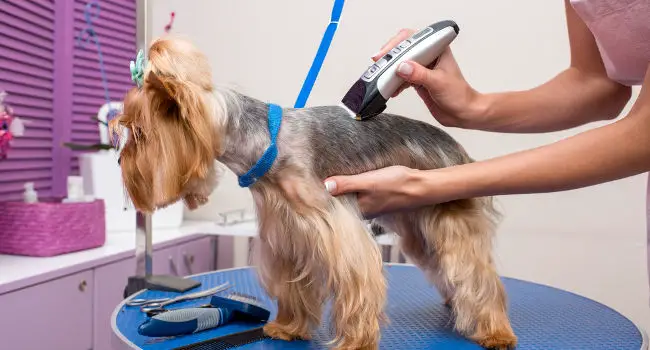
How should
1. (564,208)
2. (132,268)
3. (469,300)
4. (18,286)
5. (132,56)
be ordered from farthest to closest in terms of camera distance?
1. (132,56)
2. (564,208)
3. (132,268)
4. (18,286)
5. (469,300)

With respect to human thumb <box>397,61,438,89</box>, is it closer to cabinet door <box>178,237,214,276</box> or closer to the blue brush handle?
the blue brush handle

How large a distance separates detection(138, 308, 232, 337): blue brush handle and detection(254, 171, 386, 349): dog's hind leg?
0.20m

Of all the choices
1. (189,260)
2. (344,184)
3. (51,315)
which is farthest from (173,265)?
(344,184)

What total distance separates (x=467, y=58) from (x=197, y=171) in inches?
60.2

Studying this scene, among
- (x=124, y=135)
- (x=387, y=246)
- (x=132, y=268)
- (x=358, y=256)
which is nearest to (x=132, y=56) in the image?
(x=132, y=268)

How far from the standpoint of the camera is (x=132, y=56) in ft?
8.74

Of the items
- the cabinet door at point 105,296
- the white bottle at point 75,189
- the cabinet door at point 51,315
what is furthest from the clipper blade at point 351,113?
the white bottle at point 75,189

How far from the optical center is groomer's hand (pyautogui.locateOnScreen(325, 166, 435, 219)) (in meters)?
1.01

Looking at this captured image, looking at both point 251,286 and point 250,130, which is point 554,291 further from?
point 250,130

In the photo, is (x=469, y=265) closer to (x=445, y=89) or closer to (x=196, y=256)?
(x=445, y=89)

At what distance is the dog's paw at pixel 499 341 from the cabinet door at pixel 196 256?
1.41 meters

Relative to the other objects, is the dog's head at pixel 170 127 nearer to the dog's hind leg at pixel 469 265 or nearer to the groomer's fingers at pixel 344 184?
the groomer's fingers at pixel 344 184

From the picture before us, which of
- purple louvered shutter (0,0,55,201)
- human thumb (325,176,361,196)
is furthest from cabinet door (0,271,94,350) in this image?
human thumb (325,176,361,196)

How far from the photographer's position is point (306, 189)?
39.6 inches
